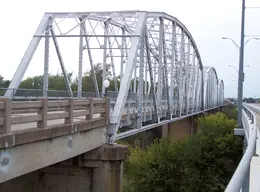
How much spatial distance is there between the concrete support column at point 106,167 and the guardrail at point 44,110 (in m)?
1.39

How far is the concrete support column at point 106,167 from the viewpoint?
46.9 feet

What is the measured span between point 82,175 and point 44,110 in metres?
4.42

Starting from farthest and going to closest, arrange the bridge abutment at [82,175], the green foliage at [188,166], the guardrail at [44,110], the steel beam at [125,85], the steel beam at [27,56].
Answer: the green foliage at [188,166]
the steel beam at [27,56]
the steel beam at [125,85]
the bridge abutment at [82,175]
the guardrail at [44,110]


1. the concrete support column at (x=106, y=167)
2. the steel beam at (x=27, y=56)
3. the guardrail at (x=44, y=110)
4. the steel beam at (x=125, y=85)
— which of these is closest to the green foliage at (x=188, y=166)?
the steel beam at (x=27, y=56)

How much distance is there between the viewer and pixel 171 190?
3009 centimetres

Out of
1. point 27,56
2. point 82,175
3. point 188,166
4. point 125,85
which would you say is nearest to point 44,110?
point 82,175

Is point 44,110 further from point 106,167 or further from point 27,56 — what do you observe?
point 27,56

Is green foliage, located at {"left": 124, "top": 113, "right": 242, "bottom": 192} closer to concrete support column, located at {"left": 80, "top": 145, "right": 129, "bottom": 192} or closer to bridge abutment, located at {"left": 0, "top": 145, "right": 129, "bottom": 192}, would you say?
concrete support column, located at {"left": 80, "top": 145, "right": 129, "bottom": 192}

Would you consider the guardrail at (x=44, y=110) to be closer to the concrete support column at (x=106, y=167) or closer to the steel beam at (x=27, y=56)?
the concrete support column at (x=106, y=167)

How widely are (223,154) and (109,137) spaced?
1852cm

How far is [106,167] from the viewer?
14570 mm

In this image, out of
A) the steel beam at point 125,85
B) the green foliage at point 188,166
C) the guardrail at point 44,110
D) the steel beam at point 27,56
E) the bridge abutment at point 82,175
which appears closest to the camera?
the guardrail at point 44,110

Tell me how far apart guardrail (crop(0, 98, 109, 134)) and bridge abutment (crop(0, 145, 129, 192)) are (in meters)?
1.53

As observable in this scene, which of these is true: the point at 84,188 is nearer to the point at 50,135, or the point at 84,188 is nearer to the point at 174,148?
the point at 50,135
